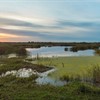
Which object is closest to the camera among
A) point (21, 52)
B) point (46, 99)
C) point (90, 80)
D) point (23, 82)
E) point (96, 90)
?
point (46, 99)

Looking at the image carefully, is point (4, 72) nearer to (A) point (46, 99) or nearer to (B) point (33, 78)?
(B) point (33, 78)

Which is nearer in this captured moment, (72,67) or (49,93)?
(49,93)

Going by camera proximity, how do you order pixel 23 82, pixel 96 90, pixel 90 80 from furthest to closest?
pixel 90 80 → pixel 23 82 → pixel 96 90

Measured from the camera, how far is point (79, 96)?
10648 mm

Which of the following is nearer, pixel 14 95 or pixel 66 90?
pixel 14 95

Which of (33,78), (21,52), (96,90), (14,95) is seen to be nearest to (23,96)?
(14,95)

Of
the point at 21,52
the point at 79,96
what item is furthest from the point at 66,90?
the point at 21,52

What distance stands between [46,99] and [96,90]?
2687 mm

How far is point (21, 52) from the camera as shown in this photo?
43.0m

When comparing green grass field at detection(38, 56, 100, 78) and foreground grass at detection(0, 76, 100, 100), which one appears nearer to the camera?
foreground grass at detection(0, 76, 100, 100)

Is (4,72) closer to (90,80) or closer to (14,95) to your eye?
(90,80)

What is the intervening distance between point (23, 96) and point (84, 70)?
904 cm

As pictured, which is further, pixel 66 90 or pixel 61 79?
pixel 61 79

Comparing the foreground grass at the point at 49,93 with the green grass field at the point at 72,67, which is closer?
the foreground grass at the point at 49,93
